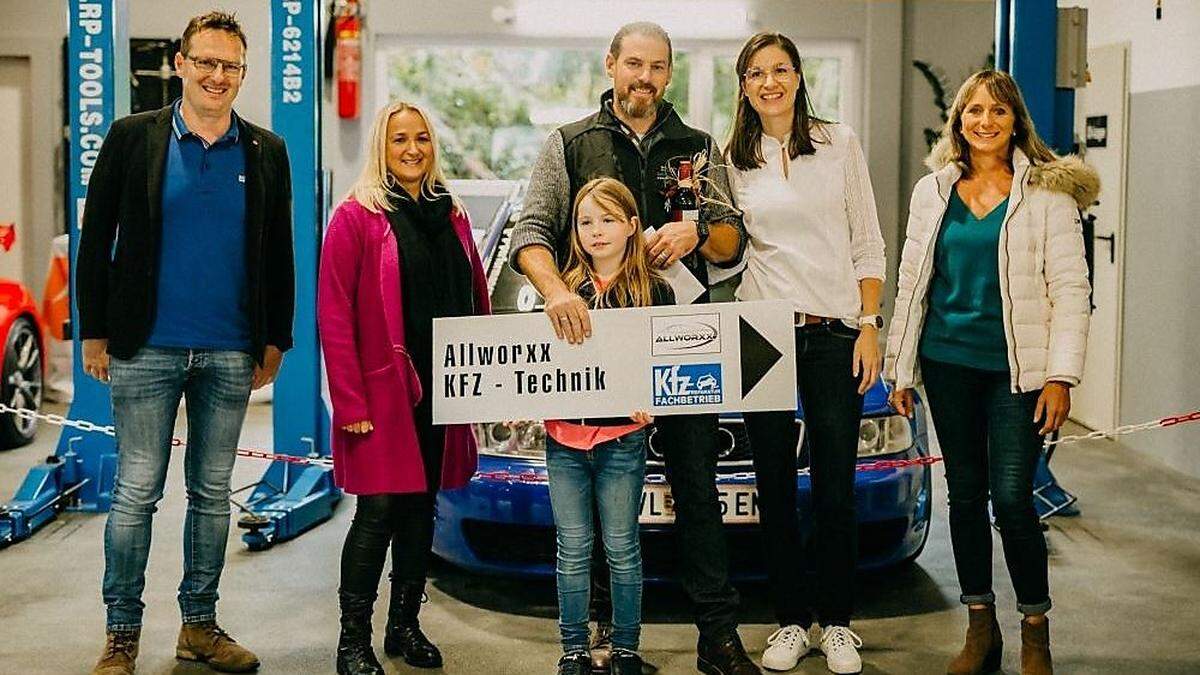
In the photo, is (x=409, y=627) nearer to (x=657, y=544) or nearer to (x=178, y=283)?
(x=657, y=544)

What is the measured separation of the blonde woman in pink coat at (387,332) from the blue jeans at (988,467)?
1277 millimetres

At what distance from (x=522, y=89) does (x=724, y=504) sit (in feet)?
23.5

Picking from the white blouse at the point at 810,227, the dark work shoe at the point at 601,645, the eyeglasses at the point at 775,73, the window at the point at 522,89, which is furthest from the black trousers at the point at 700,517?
the window at the point at 522,89

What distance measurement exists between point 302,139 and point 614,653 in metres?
3.00

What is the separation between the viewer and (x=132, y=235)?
3.74 m

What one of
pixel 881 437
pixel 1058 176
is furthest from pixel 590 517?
pixel 1058 176

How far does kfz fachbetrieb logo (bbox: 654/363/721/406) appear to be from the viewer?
3.71m

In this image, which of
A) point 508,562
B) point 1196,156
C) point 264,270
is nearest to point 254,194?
point 264,270

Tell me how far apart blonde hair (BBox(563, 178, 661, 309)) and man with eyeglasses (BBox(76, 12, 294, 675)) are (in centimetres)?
83

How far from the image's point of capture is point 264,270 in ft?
12.9

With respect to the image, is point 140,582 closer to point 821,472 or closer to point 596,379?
point 596,379

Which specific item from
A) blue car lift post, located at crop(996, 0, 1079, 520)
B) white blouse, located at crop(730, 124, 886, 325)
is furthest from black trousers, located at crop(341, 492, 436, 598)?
blue car lift post, located at crop(996, 0, 1079, 520)

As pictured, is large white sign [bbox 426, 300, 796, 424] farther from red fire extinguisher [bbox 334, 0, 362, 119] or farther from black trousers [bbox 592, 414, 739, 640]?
red fire extinguisher [bbox 334, 0, 362, 119]

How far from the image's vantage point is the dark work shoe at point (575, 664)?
3.77m
